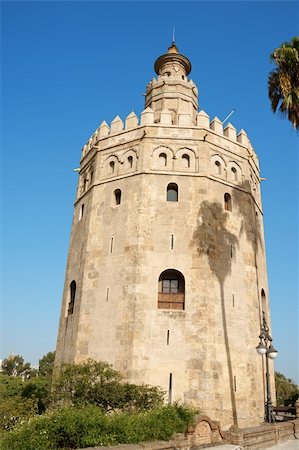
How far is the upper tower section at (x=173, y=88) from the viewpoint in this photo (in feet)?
77.2

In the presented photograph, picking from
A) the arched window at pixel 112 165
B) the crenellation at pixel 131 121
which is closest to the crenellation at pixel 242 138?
the crenellation at pixel 131 121

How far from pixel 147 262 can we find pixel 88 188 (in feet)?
21.4

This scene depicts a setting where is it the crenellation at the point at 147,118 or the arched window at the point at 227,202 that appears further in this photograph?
the crenellation at the point at 147,118

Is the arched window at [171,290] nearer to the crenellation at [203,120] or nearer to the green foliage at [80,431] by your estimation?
the green foliage at [80,431]

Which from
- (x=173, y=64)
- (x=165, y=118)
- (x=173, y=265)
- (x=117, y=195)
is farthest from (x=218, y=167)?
(x=173, y=64)

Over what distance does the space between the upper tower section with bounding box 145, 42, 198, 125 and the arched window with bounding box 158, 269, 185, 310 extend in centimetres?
943

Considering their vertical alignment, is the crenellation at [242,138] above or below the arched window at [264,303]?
above

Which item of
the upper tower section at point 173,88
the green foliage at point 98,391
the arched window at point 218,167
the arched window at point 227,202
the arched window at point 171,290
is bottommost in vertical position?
the green foliage at point 98,391

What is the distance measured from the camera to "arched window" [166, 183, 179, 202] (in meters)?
18.9

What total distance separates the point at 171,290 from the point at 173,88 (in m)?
13.2

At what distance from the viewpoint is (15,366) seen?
56.9 meters

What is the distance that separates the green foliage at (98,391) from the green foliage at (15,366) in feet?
159

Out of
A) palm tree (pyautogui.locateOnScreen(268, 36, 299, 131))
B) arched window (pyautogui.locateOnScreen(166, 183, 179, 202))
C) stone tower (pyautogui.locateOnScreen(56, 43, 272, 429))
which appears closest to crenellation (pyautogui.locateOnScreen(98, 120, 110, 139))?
stone tower (pyautogui.locateOnScreen(56, 43, 272, 429))

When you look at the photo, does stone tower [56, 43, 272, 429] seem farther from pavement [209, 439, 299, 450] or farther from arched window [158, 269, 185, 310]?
pavement [209, 439, 299, 450]
